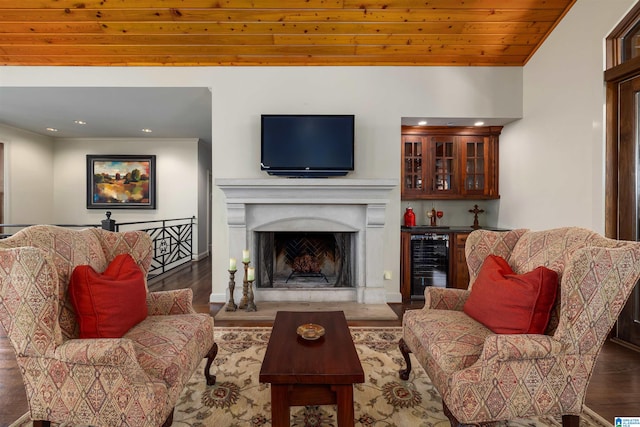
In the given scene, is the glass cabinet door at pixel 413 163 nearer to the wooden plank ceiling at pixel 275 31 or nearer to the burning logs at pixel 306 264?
the wooden plank ceiling at pixel 275 31

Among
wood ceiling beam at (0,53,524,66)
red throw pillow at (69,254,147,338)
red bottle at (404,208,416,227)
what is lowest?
red throw pillow at (69,254,147,338)

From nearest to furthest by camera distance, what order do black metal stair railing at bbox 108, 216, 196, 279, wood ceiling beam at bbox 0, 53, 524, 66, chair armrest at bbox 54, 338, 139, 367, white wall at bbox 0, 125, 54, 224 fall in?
1. chair armrest at bbox 54, 338, 139, 367
2. wood ceiling beam at bbox 0, 53, 524, 66
3. white wall at bbox 0, 125, 54, 224
4. black metal stair railing at bbox 108, 216, 196, 279

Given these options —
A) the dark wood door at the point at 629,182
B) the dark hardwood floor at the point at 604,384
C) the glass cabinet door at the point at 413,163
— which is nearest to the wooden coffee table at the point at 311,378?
the dark hardwood floor at the point at 604,384

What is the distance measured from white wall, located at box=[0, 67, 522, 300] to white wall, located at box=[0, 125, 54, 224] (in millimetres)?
2939

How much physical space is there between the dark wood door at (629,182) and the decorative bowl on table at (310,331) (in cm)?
276

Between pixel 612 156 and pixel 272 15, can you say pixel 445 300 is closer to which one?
pixel 612 156

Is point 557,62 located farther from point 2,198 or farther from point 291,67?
point 2,198

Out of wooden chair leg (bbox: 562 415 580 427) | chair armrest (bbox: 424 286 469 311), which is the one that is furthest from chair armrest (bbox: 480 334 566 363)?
chair armrest (bbox: 424 286 469 311)

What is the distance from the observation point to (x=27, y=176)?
19.5 ft

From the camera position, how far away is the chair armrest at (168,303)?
197 cm

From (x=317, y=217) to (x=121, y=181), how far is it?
16.0 feet

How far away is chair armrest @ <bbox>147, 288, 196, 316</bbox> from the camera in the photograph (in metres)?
1.97

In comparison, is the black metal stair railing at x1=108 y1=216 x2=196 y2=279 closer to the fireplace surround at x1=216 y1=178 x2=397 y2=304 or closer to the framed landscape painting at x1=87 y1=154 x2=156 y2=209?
the framed landscape painting at x1=87 y1=154 x2=156 y2=209

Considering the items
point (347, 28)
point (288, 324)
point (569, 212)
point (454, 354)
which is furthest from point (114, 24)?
point (569, 212)
